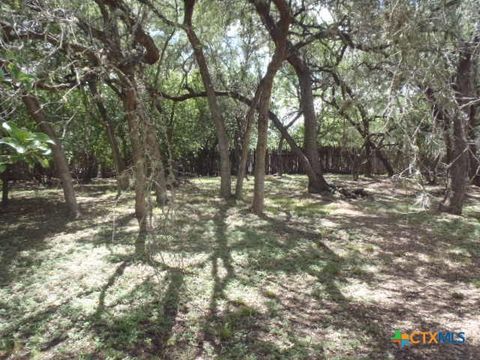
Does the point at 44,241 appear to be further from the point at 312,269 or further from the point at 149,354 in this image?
the point at 312,269

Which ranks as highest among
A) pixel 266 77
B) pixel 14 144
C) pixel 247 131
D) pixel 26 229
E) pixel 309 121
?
pixel 266 77

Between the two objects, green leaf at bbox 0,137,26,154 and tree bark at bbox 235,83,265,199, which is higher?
tree bark at bbox 235,83,265,199

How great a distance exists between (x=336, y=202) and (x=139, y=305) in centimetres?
595

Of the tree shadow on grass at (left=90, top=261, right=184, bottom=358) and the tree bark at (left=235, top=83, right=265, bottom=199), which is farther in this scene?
the tree bark at (left=235, top=83, right=265, bottom=199)

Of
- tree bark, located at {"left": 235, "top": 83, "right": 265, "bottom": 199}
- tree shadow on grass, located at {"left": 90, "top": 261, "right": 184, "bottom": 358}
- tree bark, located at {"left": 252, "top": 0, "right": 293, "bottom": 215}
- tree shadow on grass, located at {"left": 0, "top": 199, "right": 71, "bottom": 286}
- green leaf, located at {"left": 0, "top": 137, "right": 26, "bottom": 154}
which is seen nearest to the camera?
green leaf, located at {"left": 0, "top": 137, "right": 26, "bottom": 154}

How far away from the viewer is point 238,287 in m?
3.93

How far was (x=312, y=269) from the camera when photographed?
449cm

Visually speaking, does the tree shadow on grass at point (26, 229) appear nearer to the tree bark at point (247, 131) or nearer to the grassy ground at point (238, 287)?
the grassy ground at point (238, 287)

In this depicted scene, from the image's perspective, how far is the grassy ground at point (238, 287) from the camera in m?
2.95

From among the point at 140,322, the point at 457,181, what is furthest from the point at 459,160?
the point at 140,322

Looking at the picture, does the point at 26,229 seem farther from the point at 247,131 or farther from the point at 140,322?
the point at 247,131

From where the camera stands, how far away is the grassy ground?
116 inches

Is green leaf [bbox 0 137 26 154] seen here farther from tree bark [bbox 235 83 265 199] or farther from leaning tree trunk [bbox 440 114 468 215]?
leaning tree trunk [bbox 440 114 468 215]

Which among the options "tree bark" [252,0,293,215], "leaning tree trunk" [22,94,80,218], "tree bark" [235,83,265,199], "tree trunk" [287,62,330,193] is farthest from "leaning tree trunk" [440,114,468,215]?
"leaning tree trunk" [22,94,80,218]
